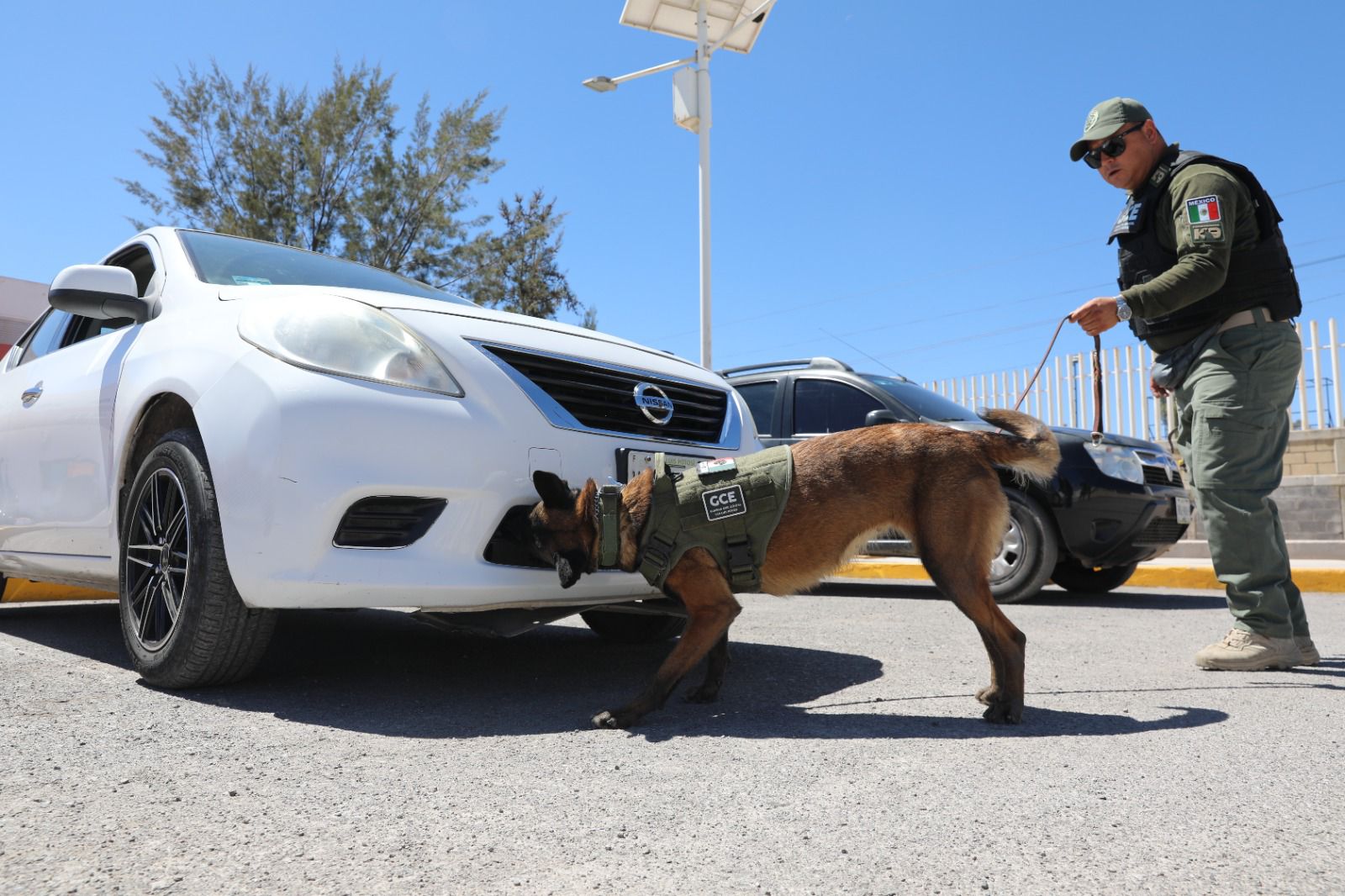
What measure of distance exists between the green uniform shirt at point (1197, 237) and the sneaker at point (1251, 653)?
4.19 ft

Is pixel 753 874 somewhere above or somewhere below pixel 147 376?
below

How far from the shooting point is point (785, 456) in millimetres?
3150

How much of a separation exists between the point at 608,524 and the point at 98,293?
216 centimetres

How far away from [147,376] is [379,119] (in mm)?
15453

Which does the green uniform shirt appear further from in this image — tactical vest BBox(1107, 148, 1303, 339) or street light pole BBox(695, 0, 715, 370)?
street light pole BBox(695, 0, 715, 370)

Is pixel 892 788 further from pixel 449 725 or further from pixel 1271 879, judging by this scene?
pixel 449 725

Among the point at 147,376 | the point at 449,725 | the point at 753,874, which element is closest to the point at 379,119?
the point at 147,376

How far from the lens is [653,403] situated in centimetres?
354

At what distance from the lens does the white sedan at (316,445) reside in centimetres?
281

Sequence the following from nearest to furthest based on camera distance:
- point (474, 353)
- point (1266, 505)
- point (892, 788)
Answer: point (892, 788) → point (474, 353) → point (1266, 505)

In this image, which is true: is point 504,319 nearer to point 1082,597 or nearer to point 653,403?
point 653,403

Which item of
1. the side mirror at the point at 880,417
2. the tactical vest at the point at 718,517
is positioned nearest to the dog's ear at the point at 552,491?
the tactical vest at the point at 718,517

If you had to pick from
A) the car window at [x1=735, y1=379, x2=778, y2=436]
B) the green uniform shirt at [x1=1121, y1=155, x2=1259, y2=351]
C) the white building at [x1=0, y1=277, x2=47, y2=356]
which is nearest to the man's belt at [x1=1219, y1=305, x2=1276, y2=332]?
→ the green uniform shirt at [x1=1121, y1=155, x2=1259, y2=351]

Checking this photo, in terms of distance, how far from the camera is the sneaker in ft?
11.8
